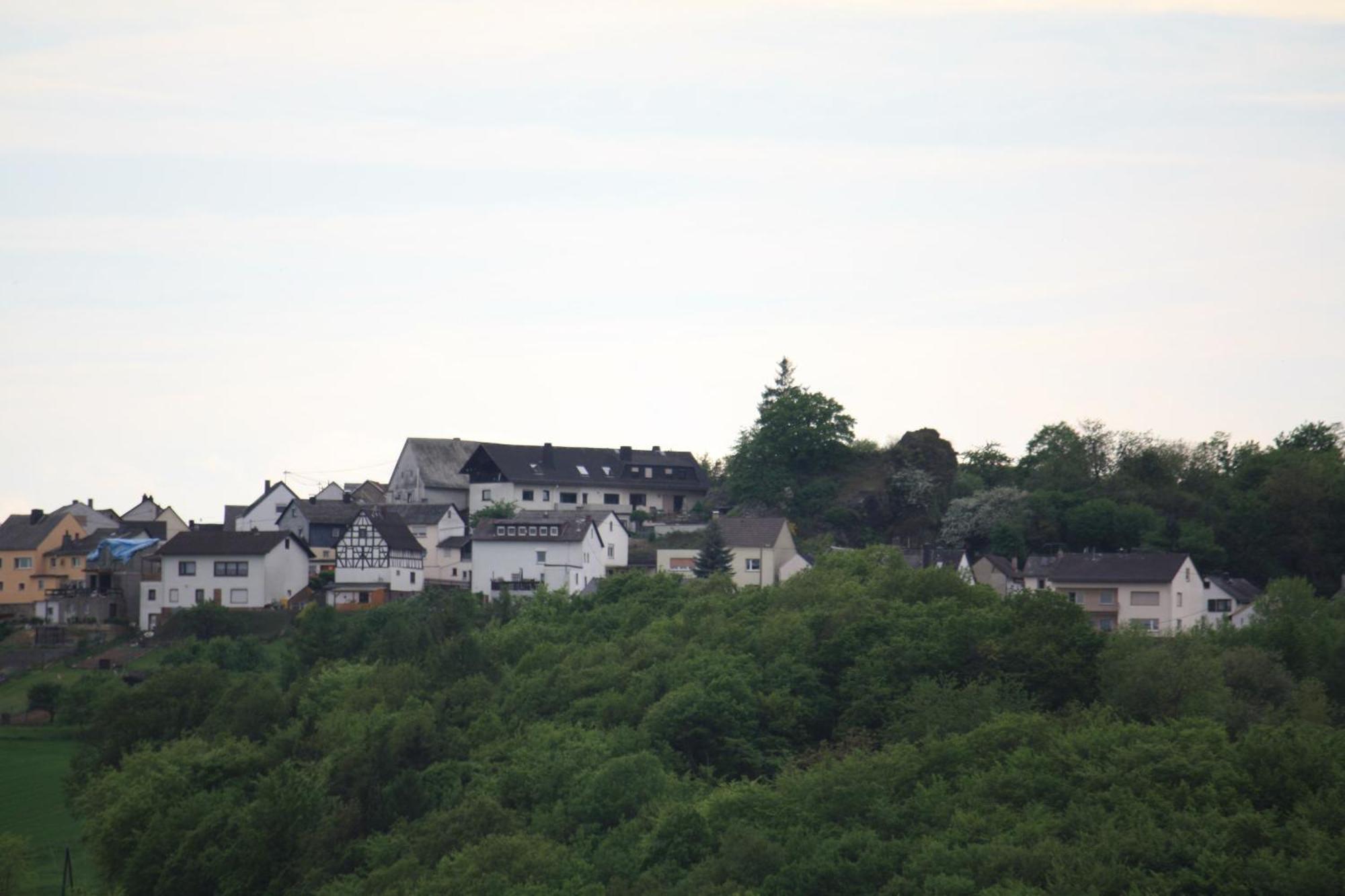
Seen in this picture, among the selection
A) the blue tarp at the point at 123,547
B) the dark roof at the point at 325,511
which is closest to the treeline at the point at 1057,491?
the dark roof at the point at 325,511

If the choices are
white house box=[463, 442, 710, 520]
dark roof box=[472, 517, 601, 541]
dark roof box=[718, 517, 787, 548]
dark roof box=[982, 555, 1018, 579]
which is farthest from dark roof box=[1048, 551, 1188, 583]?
white house box=[463, 442, 710, 520]

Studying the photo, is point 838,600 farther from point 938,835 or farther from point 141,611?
point 141,611

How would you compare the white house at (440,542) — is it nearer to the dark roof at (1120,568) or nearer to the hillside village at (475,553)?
the hillside village at (475,553)

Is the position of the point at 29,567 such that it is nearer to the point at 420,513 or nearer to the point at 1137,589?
the point at 420,513

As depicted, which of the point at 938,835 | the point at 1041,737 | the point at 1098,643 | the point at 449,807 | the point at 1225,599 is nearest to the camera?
the point at 938,835

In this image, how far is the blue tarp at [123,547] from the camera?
91000 millimetres

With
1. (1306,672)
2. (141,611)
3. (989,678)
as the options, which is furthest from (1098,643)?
(141,611)

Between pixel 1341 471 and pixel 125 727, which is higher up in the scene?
pixel 1341 471

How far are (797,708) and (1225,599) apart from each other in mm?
24512

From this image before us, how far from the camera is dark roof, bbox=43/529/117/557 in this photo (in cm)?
9431

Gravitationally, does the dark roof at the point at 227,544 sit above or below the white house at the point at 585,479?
below

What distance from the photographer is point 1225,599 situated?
73.1 metres

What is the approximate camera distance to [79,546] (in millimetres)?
95250

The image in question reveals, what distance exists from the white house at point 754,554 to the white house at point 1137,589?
12.5m
